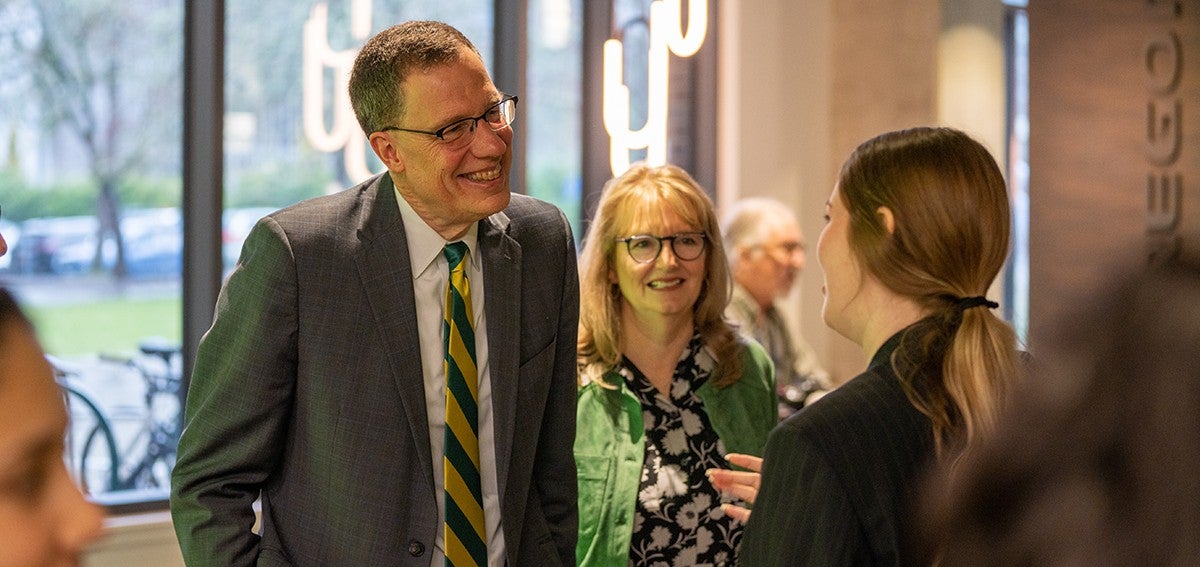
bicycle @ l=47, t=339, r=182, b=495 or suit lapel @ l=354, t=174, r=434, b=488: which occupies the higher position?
suit lapel @ l=354, t=174, r=434, b=488

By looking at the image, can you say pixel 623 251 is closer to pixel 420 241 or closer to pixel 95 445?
pixel 420 241

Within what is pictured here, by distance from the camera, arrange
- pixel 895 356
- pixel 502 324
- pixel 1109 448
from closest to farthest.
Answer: pixel 1109 448 → pixel 895 356 → pixel 502 324

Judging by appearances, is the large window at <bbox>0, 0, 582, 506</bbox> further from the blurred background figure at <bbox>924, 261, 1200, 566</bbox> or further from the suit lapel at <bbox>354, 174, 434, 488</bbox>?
the blurred background figure at <bbox>924, 261, 1200, 566</bbox>

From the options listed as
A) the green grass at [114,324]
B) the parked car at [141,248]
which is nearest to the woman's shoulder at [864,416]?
the green grass at [114,324]

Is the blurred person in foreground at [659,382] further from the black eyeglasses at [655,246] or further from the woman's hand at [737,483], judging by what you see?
the woman's hand at [737,483]

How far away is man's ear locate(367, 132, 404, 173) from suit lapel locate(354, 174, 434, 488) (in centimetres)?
8

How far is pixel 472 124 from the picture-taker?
7.39 ft

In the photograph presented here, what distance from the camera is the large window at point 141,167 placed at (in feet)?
15.5

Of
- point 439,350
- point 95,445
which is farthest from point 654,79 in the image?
point 439,350

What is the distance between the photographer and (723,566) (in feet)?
8.81

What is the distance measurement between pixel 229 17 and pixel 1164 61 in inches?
152

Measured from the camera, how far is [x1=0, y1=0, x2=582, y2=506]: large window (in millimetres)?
4715

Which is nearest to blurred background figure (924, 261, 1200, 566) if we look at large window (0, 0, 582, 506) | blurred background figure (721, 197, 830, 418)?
blurred background figure (721, 197, 830, 418)

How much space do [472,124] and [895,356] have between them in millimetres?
938
